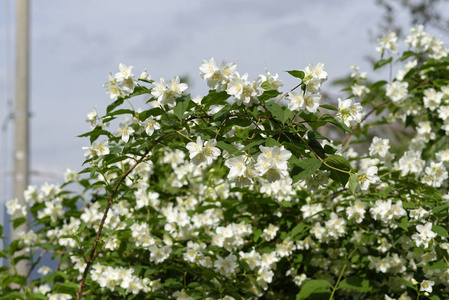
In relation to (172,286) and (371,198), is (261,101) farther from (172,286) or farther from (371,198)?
(172,286)

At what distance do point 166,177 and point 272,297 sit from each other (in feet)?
3.11

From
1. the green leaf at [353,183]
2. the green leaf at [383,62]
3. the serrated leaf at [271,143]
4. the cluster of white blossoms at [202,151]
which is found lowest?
the green leaf at [353,183]

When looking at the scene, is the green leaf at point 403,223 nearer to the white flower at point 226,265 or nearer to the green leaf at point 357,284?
the green leaf at point 357,284

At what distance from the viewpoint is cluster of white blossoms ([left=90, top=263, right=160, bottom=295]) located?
2.36 m

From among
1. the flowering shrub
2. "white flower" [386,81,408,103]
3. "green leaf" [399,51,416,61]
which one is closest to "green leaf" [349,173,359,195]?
the flowering shrub

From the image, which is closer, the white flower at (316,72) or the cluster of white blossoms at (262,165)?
the cluster of white blossoms at (262,165)

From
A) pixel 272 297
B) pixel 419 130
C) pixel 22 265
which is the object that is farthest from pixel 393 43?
pixel 22 265

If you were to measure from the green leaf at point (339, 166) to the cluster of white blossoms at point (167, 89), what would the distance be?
527 millimetres

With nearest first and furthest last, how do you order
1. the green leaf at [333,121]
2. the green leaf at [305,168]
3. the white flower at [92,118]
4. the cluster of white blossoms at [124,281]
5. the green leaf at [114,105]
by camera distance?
the green leaf at [305,168]
the green leaf at [333,121]
the green leaf at [114,105]
the white flower at [92,118]
the cluster of white blossoms at [124,281]

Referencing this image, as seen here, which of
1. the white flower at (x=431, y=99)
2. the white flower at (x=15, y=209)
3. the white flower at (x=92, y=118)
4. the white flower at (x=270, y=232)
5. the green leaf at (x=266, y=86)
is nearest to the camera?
the green leaf at (x=266, y=86)

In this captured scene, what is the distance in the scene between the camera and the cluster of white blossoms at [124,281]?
2363 millimetres

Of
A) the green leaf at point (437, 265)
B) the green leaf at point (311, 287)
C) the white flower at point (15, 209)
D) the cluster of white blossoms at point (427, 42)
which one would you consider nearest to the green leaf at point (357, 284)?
the green leaf at point (311, 287)

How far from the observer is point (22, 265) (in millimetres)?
3768

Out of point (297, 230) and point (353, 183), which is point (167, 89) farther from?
point (297, 230)
